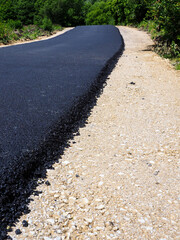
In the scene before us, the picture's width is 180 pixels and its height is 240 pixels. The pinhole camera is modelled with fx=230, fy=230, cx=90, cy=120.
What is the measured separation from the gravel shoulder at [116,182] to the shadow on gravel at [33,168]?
Result: 66 millimetres

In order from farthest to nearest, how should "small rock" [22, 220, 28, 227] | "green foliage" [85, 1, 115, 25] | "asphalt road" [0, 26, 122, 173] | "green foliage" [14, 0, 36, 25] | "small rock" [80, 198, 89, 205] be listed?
1. "green foliage" [85, 1, 115, 25]
2. "green foliage" [14, 0, 36, 25]
3. "asphalt road" [0, 26, 122, 173]
4. "small rock" [80, 198, 89, 205]
5. "small rock" [22, 220, 28, 227]

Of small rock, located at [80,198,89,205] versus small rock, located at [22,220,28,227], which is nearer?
small rock, located at [22,220,28,227]

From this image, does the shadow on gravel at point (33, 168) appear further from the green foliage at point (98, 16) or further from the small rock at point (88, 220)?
the green foliage at point (98, 16)

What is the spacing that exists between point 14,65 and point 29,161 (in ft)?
13.9

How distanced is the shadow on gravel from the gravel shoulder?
0.22ft

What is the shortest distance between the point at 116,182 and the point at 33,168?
0.83 meters

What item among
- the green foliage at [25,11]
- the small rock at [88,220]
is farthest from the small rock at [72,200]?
the green foliage at [25,11]

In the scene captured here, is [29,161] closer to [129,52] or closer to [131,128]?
[131,128]

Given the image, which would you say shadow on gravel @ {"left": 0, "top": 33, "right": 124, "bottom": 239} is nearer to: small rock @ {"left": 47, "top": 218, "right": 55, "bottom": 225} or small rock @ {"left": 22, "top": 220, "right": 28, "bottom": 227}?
small rock @ {"left": 22, "top": 220, "right": 28, "bottom": 227}

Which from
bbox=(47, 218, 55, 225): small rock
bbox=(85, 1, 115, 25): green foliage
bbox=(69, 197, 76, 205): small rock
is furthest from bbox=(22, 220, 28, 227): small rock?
bbox=(85, 1, 115, 25): green foliage

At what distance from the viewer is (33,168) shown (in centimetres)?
229

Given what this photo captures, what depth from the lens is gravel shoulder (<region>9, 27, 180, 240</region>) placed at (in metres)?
1.73

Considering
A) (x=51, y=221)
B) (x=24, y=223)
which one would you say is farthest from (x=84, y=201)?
(x=24, y=223)

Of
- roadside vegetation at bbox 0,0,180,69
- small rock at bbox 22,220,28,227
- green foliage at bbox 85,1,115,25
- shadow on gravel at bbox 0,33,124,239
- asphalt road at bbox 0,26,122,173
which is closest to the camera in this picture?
small rock at bbox 22,220,28,227
